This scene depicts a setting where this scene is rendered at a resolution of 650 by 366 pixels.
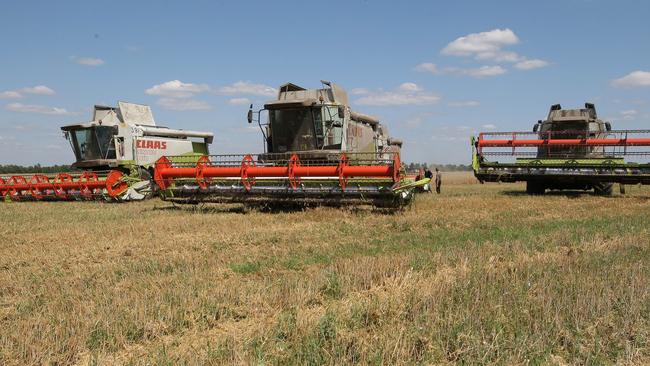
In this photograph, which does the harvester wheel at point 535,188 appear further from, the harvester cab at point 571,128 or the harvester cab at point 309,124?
the harvester cab at point 309,124

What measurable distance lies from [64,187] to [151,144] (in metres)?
3.11

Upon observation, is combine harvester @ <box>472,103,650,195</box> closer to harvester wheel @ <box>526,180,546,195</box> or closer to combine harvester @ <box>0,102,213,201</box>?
harvester wheel @ <box>526,180,546,195</box>

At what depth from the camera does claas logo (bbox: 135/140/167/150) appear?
631 inches

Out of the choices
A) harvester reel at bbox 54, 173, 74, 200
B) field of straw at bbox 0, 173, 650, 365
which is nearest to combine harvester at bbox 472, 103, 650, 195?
field of straw at bbox 0, 173, 650, 365

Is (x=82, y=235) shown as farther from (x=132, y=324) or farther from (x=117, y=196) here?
(x=117, y=196)

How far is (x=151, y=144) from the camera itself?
→ 16.5 metres

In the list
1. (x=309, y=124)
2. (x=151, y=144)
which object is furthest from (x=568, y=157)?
(x=151, y=144)

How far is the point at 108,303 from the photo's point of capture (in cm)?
352

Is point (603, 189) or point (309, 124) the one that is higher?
point (309, 124)

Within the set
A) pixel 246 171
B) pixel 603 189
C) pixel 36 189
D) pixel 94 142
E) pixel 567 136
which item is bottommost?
pixel 603 189

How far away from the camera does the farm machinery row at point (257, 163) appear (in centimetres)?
919

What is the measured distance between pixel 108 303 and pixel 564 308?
10.3ft

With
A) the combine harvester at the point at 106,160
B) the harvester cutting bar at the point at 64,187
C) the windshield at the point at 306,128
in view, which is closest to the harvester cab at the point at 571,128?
the windshield at the point at 306,128

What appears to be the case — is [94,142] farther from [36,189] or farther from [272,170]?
[272,170]
